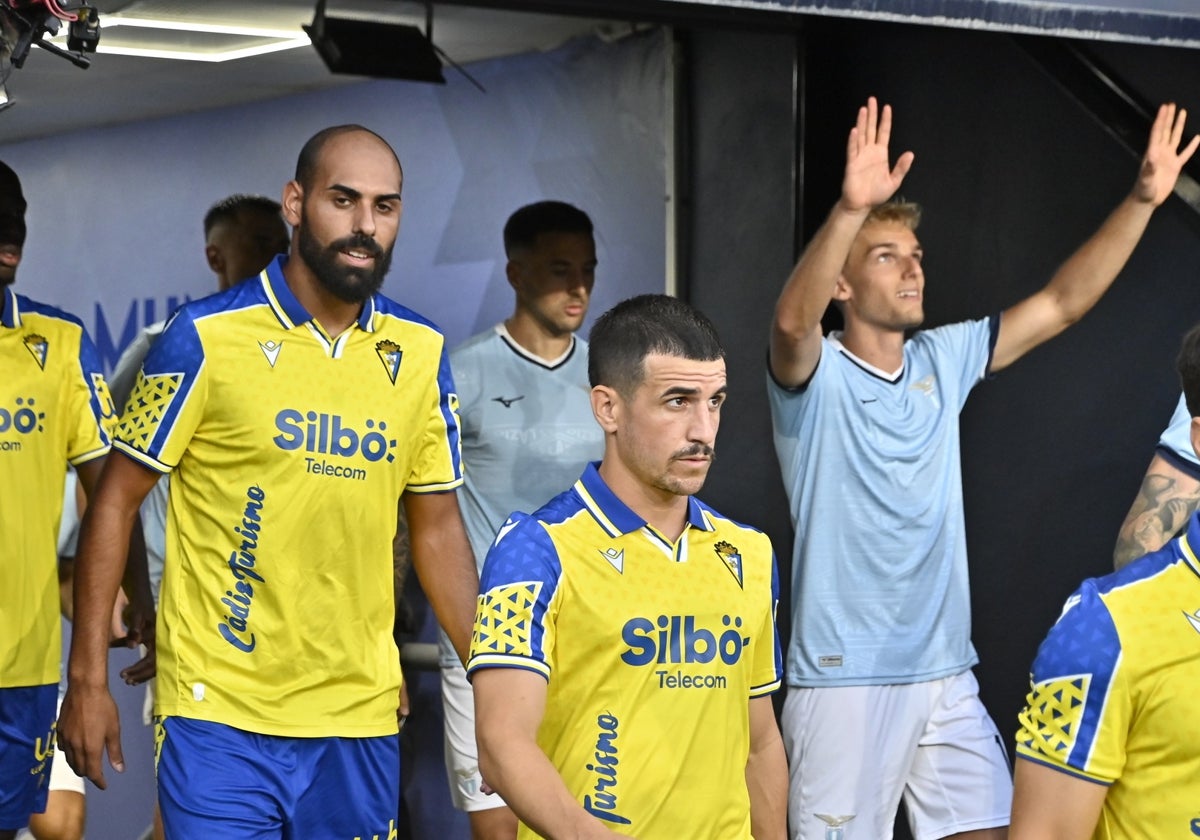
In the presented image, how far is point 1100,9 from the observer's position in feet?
15.0

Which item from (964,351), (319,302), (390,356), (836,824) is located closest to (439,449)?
(390,356)

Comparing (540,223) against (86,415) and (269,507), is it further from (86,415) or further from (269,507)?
(269,507)

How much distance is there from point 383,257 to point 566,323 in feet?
5.37

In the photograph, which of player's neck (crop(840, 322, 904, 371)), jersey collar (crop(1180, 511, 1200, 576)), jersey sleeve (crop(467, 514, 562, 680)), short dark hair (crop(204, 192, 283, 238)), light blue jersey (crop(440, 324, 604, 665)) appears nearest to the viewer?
jersey collar (crop(1180, 511, 1200, 576))

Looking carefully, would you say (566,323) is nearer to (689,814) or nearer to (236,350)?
(236,350)

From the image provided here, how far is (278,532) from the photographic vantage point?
393cm

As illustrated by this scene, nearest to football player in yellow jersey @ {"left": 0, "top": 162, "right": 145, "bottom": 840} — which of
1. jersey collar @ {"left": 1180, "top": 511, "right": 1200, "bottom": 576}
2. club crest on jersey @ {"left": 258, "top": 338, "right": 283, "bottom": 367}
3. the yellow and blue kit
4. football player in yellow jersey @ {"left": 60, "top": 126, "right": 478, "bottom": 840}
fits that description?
the yellow and blue kit

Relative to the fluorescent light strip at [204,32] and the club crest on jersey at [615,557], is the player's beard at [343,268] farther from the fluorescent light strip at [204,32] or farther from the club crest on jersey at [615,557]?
the fluorescent light strip at [204,32]

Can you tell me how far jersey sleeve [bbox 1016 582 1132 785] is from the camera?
8.50ft

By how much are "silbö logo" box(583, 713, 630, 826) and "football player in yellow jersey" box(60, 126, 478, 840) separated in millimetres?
969

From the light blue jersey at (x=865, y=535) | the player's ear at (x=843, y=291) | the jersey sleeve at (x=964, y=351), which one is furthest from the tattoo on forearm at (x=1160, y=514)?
the player's ear at (x=843, y=291)

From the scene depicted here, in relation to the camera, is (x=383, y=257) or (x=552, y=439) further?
(x=552, y=439)

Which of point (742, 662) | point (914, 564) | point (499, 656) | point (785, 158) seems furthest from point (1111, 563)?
point (499, 656)

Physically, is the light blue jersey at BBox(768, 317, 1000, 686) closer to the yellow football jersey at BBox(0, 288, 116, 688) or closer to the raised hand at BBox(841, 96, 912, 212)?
the raised hand at BBox(841, 96, 912, 212)
